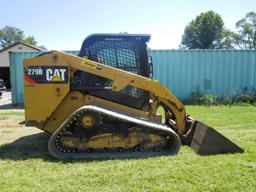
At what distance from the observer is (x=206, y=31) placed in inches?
2149

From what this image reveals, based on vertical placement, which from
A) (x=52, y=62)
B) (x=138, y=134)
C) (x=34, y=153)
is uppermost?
(x=52, y=62)

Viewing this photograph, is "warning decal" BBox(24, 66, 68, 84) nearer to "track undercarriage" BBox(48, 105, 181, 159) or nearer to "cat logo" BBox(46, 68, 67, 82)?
"cat logo" BBox(46, 68, 67, 82)

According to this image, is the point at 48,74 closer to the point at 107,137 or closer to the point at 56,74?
the point at 56,74

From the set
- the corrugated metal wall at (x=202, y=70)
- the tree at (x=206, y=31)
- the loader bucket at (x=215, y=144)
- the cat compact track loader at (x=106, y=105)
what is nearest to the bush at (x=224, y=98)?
the corrugated metal wall at (x=202, y=70)

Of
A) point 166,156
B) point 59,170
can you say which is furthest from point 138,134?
point 59,170

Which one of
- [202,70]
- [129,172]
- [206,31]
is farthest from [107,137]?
[206,31]

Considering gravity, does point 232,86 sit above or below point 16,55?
below

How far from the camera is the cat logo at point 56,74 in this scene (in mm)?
5473

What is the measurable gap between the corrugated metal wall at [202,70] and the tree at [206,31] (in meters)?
40.9

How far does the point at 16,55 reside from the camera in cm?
1356

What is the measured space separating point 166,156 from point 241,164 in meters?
1.17

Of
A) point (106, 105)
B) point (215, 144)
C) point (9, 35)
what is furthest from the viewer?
point (9, 35)

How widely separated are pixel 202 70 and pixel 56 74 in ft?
31.1

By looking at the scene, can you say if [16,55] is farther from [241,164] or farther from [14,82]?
[241,164]
